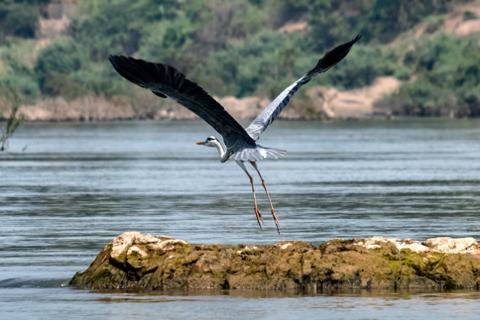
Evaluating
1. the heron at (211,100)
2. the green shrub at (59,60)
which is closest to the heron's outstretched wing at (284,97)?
the heron at (211,100)

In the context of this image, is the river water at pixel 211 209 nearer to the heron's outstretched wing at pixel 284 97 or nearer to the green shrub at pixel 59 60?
the heron's outstretched wing at pixel 284 97

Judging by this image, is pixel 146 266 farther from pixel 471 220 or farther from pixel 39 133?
pixel 39 133

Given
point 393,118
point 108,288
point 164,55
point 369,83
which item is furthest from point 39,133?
point 108,288

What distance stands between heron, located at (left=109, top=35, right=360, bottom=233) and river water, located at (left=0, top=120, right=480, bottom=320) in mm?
2111

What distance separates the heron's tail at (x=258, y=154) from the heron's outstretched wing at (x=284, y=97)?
1.65 ft

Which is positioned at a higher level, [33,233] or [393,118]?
[393,118]

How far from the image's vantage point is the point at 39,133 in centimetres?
9025

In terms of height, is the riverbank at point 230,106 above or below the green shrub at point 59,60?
below

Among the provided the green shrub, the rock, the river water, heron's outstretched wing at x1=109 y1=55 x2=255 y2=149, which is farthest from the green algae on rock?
the green shrub

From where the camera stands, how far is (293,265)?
61.8 feet

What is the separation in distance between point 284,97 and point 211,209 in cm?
1069

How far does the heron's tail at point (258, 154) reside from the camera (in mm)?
19562

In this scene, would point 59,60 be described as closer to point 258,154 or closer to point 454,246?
point 258,154

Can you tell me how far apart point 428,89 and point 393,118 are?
535 centimetres
